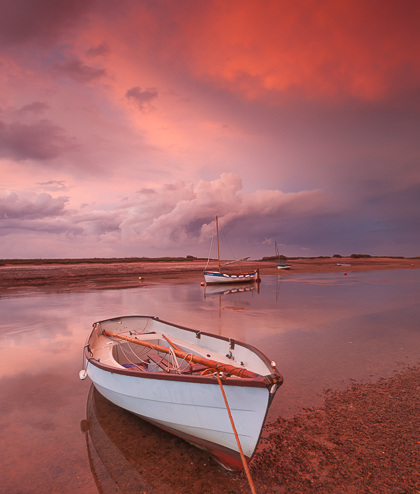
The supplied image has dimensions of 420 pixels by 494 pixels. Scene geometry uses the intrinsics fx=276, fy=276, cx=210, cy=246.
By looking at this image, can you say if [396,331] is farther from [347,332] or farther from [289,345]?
[289,345]

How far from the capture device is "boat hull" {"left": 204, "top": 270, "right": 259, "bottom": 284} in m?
37.9

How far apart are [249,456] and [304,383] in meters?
3.90

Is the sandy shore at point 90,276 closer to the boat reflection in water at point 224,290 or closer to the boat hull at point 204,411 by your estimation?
the boat reflection in water at point 224,290

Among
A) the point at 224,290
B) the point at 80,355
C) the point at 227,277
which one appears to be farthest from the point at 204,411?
the point at 227,277

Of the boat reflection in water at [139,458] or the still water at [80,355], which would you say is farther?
the still water at [80,355]

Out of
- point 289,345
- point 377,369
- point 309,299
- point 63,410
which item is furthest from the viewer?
point 309,299

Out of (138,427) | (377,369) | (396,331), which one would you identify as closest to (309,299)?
(396,331)

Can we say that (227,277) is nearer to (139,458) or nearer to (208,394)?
(139,458)

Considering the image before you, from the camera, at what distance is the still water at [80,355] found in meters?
5.46

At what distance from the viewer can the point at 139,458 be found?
536 centimetres

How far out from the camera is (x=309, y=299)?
77.6ft

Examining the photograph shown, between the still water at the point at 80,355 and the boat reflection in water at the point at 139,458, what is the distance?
0.21 metres

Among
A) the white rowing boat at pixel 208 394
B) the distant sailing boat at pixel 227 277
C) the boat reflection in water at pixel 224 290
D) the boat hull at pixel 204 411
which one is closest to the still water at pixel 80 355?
the white rowing boat at pixel 208 394

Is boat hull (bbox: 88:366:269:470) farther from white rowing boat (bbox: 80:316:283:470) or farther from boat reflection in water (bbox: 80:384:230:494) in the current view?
boat reflection in water (bbox: 80:384:230:494)
